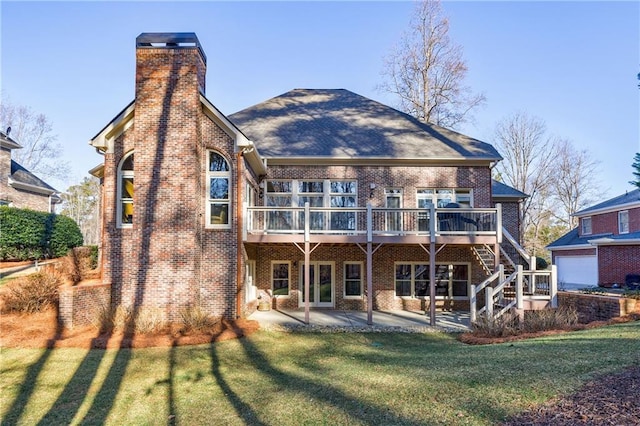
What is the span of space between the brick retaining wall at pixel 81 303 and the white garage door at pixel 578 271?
24002 millimetres

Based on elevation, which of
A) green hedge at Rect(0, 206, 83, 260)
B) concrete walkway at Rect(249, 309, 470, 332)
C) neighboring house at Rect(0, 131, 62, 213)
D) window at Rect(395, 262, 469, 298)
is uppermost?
neighboring house at Rect(0, 131, 62, 213)

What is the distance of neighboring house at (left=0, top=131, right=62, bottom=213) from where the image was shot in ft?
72.3

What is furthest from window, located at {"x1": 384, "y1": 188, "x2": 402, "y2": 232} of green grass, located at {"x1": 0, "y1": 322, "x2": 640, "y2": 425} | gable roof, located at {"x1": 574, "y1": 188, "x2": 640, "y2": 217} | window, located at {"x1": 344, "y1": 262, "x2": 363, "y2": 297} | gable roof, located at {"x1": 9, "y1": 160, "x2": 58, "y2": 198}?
gable roof, located at {"x1": 9, "y1": 160, "x2": 58, "y2": 198}

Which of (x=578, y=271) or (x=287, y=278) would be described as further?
(x=578, y=271)

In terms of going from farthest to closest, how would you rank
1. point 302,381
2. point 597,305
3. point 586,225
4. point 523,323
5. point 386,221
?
point 586,225, point 386,221, point 597,305, point 523,323, point 302,381

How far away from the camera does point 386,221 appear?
13.8 metres

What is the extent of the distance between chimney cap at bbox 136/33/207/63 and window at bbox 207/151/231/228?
328 cm

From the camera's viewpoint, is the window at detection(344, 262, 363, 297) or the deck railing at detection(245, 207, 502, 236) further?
the window at detection(344, 262, 363, 297)

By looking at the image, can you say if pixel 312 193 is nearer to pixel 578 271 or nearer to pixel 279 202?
pixel 279 202

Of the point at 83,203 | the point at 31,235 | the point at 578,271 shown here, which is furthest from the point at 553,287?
the point at 83,203

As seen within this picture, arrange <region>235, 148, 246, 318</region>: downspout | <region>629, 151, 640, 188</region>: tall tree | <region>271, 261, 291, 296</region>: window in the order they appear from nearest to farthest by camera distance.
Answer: <region>629, 151, 640, 188</region>: tall tree, <region>235, 148, 246, 318</region>: downspout, <region>271, 261, 291, 296</region>: window

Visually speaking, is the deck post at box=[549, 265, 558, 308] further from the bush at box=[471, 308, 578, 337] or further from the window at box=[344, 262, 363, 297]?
the window at box=[344, 262, 363, 297]

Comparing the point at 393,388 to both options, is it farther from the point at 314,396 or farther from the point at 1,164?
the point at 1,164

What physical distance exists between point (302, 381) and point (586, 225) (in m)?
28.2
